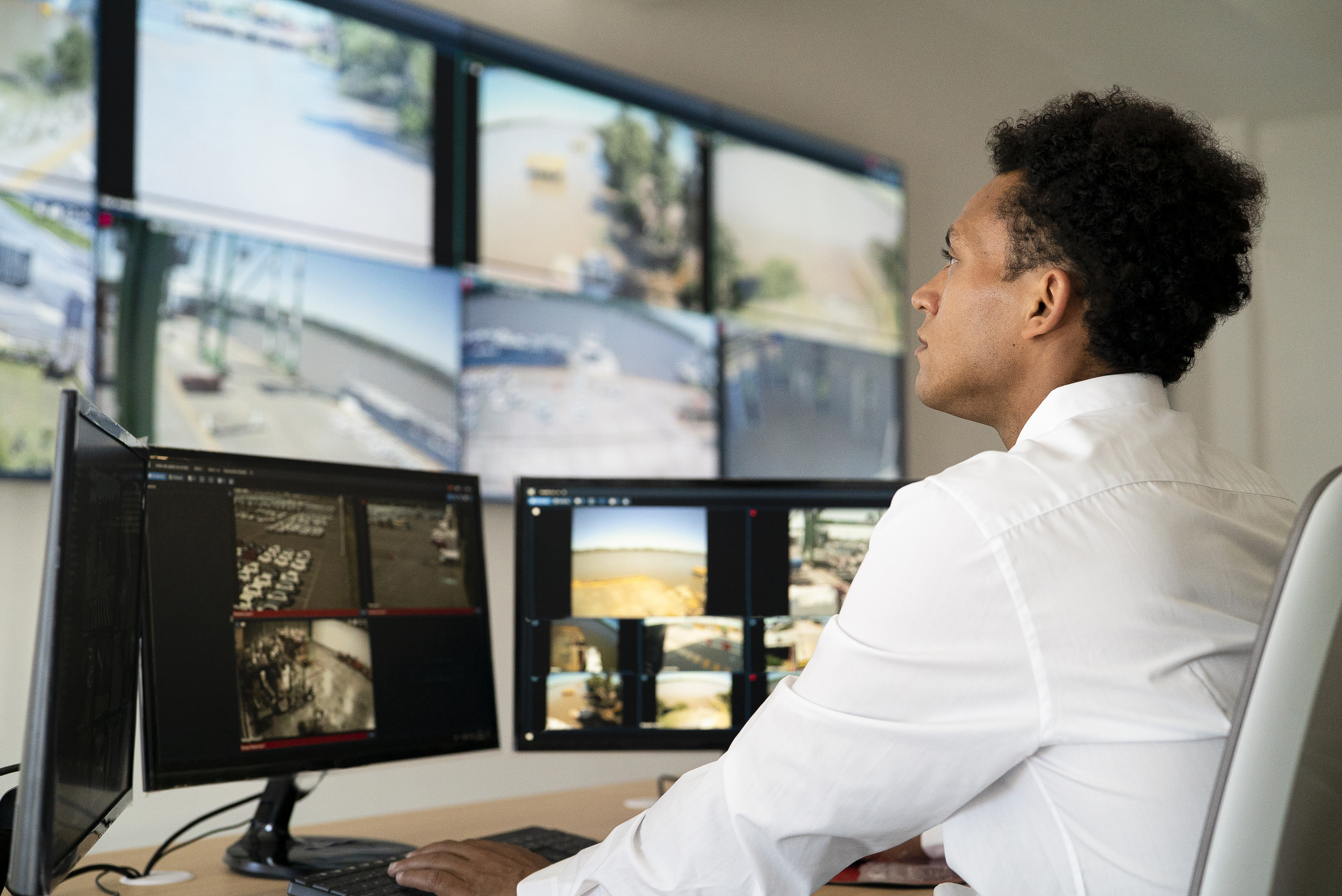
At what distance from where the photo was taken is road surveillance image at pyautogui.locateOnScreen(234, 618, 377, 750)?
125 centimetres

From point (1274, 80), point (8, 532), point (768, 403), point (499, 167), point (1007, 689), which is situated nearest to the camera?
A: point (1007, 689)

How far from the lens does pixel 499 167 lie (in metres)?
2.25

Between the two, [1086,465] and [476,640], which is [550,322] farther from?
[1086,465]

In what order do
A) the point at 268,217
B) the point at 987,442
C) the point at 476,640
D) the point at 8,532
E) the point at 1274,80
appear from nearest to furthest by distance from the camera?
the point at 476,640
the point at 8,532
the point at 268,217
the point at 987,442
the point at 1274,80

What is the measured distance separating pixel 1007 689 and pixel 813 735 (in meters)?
0.15

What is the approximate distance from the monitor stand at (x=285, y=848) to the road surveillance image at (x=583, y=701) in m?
0.25

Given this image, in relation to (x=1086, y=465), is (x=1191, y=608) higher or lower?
lower

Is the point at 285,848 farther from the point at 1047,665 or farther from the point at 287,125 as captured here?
Answer: the point at 287,125

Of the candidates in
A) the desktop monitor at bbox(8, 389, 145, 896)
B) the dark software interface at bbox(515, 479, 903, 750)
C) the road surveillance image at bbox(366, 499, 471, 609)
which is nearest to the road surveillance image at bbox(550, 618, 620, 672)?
the dark software interface at bbox(515, 479, 903, 750)

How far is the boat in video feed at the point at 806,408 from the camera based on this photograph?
2613mm

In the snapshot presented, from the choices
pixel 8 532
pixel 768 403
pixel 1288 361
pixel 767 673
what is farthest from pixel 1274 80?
pixel 8 532

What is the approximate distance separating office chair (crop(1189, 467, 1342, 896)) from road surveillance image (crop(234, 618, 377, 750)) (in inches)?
37.4

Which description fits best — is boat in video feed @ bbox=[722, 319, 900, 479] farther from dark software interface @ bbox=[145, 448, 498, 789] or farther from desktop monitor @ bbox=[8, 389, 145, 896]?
desktop monitor @ bbox=[8, 389, 145, 896]

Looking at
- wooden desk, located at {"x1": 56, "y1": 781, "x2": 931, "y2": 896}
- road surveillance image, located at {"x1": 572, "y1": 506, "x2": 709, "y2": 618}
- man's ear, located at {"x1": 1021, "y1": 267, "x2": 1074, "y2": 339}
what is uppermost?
man's ear, located at {"x1": 1021, "y1": 267, "x2": 1074, "y2": 339}
